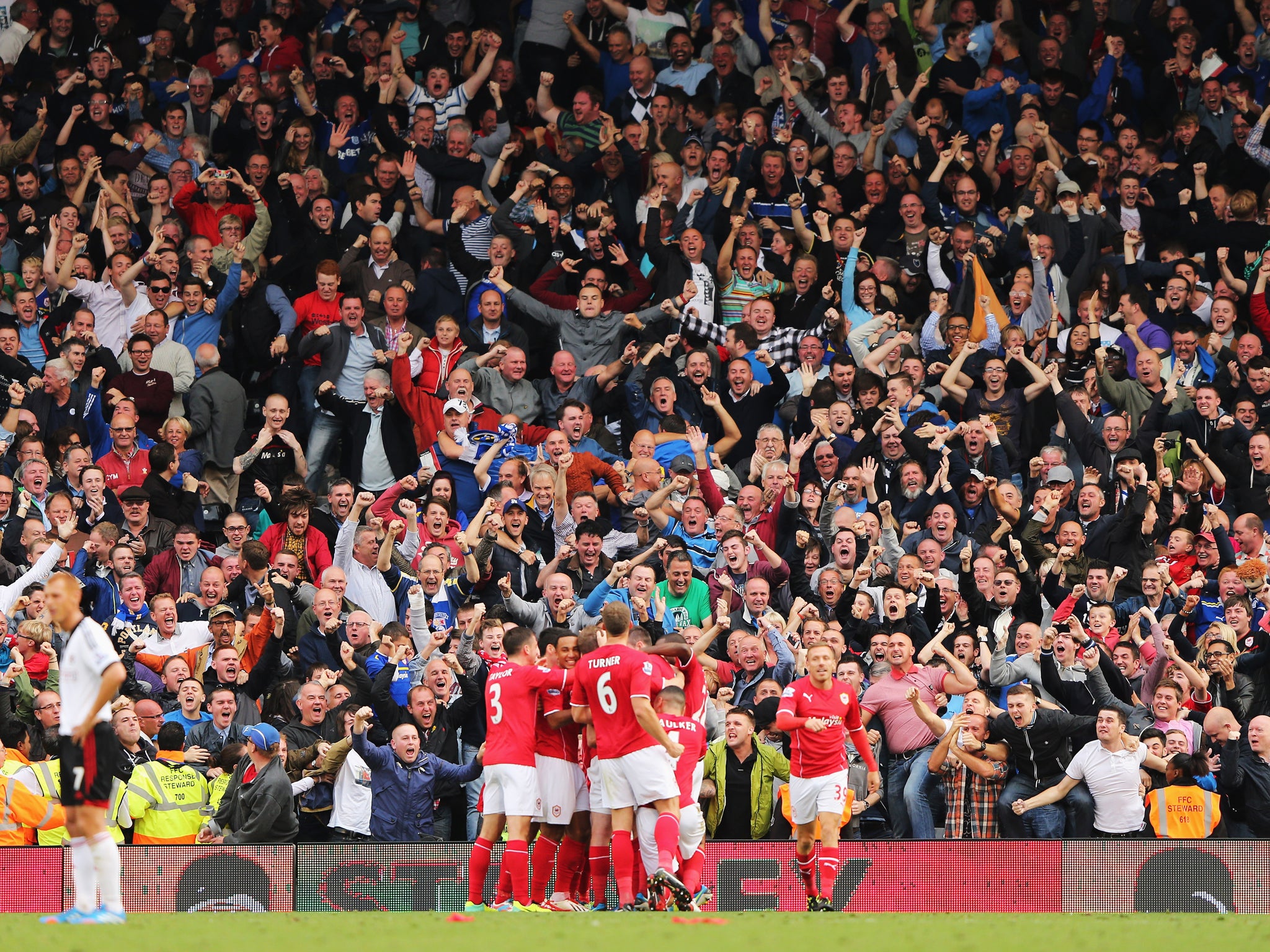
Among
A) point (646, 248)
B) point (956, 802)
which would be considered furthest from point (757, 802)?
point (646, 248)

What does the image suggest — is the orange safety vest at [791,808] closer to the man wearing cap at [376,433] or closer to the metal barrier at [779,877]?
the metal barrier at [779,877]

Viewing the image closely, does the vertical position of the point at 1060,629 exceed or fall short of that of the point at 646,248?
it falls short

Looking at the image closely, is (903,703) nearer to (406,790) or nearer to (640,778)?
(640,778)

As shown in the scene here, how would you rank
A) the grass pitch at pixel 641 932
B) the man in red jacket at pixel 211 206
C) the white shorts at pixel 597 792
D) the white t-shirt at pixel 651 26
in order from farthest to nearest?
the white t-shirt at pixel 651 26 < the man in red jacket at pixel 211 206 < the white shorts at pixel 597 792 < the grass pitch at pixel 641 932

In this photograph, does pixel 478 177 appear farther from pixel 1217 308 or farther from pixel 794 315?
pixel 1217 308

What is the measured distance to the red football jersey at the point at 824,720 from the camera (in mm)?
12648

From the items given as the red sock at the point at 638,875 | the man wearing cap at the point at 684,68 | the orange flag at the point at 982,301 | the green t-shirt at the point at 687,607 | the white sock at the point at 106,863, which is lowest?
the red sock at the point at 638,875

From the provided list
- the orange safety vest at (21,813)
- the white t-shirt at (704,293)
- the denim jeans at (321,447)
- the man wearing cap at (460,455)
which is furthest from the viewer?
the white t-shirt at (704,293)

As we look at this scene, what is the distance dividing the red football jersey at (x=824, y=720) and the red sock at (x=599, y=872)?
1.54 meters

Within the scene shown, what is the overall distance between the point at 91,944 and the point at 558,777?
4.09 meters

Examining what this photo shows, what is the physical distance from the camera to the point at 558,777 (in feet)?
40.6

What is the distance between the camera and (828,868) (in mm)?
12242

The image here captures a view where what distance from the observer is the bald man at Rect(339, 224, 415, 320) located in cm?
1923

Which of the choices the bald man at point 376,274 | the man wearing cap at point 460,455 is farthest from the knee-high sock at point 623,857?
the bald man at point 376,274
